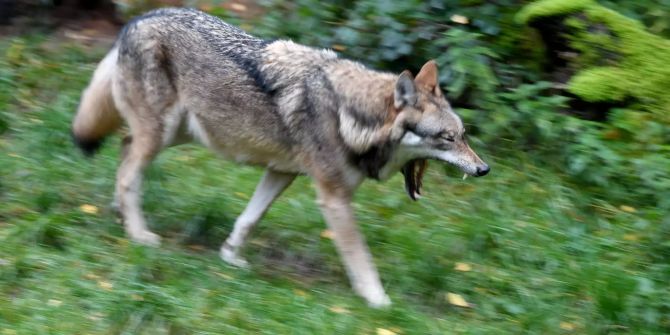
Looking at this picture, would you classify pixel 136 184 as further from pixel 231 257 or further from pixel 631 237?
pixel 631 237

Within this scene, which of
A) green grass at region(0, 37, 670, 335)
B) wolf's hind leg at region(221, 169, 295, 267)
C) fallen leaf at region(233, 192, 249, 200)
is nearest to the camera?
green grass at region(0, 37, 670, 335)

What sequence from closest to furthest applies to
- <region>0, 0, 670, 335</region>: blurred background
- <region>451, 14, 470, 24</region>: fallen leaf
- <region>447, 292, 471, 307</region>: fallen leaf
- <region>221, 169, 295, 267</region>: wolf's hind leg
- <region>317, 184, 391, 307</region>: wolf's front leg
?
1. <region>0, 0, 670, 335</region>: blurred background
2. <region>317, 184, 391, 307</region>: wolf's front leg
3. <region>447, 292, 471, 307</region>: fallen leaf
4. <region>221, 169, 295, 267</region>: wolf's hind leg
5. <region>451, 14, 470, 24</region>: fallen leaf

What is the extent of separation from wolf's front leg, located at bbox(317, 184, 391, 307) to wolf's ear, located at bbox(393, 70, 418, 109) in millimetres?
645

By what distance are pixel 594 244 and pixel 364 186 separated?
6.00 ft

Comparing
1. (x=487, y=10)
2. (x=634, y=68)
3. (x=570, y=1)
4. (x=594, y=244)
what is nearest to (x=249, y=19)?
(x=487, y=10)

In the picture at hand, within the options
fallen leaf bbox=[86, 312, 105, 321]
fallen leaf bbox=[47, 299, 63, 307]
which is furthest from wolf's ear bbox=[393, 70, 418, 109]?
fallen leaf bbox=[47, 299, 63, 307]

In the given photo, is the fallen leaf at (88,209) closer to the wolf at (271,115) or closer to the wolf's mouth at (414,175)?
the wolf at (271,115)

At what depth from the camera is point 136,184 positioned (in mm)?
6402

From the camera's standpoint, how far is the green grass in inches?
208

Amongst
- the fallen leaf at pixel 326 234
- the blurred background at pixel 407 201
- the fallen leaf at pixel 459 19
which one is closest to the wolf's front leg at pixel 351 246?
the blurred background at pixel 407 201

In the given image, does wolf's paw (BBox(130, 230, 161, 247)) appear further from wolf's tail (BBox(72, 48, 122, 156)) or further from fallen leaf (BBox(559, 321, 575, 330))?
fallen leaf (BBox(559, 321, 575, 330))

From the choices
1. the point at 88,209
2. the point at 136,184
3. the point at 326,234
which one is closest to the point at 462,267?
the point at 326,234

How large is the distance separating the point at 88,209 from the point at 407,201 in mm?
2301

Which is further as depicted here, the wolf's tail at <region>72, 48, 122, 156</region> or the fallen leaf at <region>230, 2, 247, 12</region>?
the fallen leaf at <region>230, 2, 247, 12</region>
